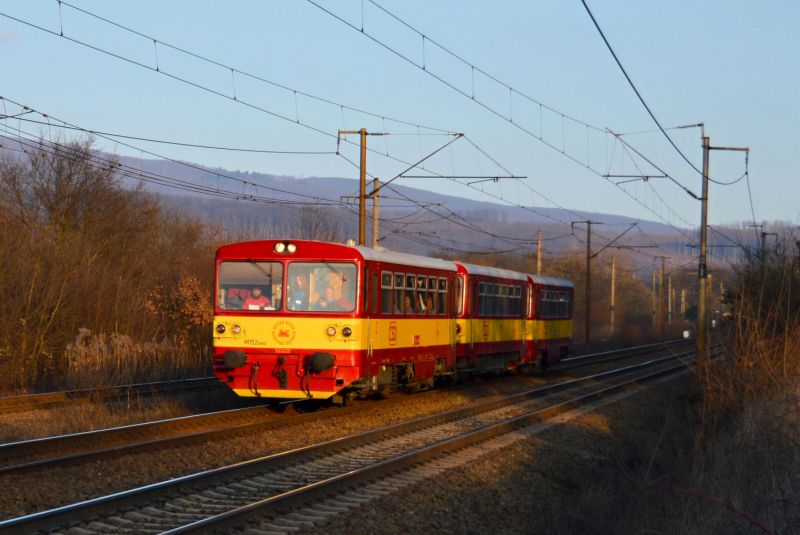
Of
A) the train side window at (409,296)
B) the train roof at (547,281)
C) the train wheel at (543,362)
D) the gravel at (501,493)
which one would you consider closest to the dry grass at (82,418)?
the train side window at (409,296)

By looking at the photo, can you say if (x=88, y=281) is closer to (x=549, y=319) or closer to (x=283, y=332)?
(x=283, y=332)

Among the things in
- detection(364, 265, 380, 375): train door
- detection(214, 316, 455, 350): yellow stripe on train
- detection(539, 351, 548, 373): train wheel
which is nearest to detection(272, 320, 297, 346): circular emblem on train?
detection(214, 316, 455, 350): yellow stripe on train

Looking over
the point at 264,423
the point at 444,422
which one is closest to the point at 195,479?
the point at 264,423

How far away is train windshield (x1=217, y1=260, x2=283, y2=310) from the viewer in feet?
44.0

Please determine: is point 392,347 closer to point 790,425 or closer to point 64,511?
point 790,425

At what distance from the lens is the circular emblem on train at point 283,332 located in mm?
13141

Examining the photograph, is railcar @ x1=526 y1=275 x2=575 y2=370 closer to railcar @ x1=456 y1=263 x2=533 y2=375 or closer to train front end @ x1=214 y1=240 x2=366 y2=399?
railcar @ x1=456 y1=263 x2=533 y2=375

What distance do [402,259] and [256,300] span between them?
111 inches

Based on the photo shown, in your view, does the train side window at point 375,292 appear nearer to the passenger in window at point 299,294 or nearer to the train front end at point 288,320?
the train front end at point 288,320

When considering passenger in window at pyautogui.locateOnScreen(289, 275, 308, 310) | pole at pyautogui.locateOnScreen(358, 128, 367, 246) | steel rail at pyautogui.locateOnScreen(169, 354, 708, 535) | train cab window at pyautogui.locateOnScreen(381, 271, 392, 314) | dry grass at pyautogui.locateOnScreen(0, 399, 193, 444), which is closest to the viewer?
steel rail at pyautogui.locateOnScreen(169, 354, 708, 535)

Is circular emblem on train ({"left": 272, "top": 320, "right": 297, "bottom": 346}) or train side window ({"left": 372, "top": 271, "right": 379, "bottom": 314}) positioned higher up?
train side window ({"left": 372, "top": 271, "right": 379, "bottom": 314})

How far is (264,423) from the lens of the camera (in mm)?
12078

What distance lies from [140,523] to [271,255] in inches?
271

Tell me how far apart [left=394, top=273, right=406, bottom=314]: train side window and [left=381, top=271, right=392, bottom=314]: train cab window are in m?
0.24
